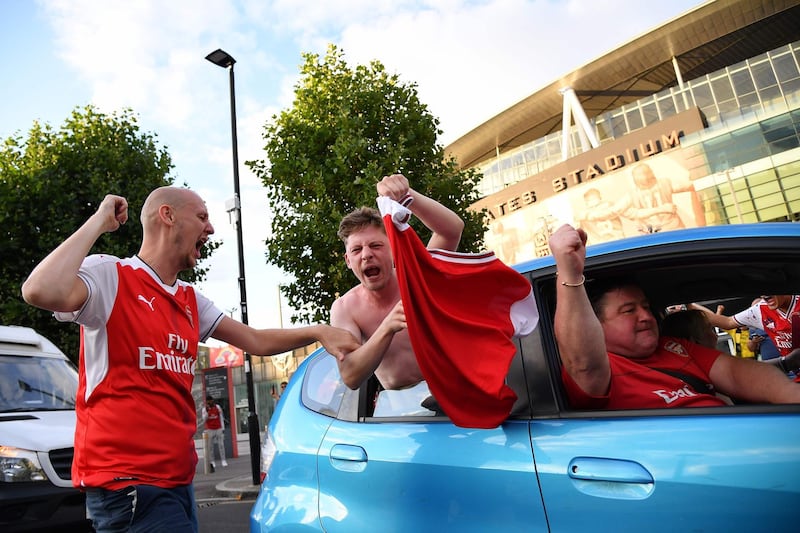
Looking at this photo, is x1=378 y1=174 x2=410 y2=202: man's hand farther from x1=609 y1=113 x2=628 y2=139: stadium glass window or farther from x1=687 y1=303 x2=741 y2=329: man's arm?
x1=609 y1=113 x2=628 y2=139: stadium glass window

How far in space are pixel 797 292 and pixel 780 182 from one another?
3844 cm

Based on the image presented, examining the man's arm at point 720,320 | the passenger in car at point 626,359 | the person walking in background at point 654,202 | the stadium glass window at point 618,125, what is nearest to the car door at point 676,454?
the passenger in car at point 626,359

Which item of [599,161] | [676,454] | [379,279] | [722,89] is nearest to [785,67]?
[722,89]

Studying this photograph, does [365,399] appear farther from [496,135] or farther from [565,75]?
[496,135]

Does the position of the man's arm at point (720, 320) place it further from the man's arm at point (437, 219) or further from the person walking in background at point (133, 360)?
the person walking in background at point (133, 360)

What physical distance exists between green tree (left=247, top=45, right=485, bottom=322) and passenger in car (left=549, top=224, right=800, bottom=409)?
959cm

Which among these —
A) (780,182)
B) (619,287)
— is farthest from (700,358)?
(780,182)

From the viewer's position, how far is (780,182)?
113 ft

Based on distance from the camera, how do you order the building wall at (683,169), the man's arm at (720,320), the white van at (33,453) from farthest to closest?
the building wall at (683,169), the white van at (33,453), the man's arm at (720,320)

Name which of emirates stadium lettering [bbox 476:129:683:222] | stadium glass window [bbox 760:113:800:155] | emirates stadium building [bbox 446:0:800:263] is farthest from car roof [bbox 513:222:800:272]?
stadium glass window [bbox 760:113:800:155]

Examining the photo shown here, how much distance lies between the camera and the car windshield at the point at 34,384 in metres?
5.27

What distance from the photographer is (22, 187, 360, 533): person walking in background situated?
6.14 ft

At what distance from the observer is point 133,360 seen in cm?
198

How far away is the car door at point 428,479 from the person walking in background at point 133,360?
17.0 inches
